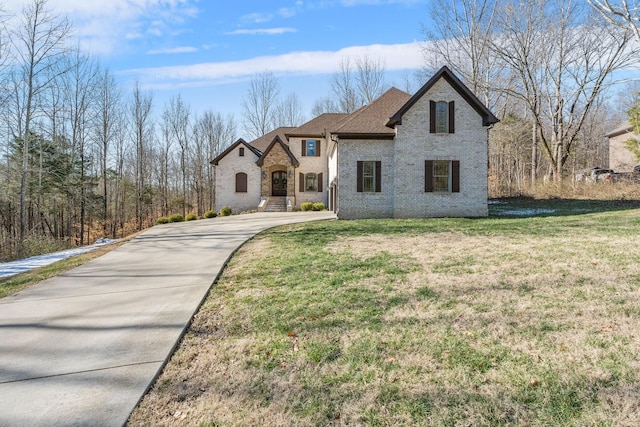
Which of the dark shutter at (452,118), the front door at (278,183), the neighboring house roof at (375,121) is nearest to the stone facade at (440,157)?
the dark shutter at (452,118)

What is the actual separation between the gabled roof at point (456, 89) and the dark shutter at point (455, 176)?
2.12 meters

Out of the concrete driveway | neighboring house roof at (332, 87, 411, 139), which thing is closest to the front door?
neighboring house roof at (332, 87, 411, 139)

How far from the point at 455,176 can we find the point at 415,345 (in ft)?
47.5

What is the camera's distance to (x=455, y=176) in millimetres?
16891

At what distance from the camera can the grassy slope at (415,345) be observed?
270 cm

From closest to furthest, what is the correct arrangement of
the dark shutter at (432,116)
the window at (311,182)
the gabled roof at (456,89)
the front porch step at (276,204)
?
1. the gabled roof at (456,89)
2. the dark shutter at (432,116)
3. the front porch step at (276,204)
4. the window at (311,182)

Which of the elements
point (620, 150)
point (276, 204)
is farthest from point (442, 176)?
point (620, 150)

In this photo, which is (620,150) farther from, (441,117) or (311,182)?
(311,182)

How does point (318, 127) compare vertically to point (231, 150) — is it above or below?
above

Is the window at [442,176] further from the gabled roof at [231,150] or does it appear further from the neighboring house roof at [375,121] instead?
the gabled roof at [231,150]

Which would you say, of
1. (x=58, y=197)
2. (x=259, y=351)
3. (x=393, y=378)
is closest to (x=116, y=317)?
(x=259, y=351)

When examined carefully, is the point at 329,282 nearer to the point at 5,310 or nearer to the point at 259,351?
the point at 259,351

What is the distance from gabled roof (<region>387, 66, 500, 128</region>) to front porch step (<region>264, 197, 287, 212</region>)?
447 inches

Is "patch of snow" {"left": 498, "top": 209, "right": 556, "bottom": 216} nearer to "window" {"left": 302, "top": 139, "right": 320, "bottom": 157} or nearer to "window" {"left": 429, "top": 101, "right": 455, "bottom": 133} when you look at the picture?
"window" {"left": 429, "top": 101, "right": 455, "bottom": 133}
